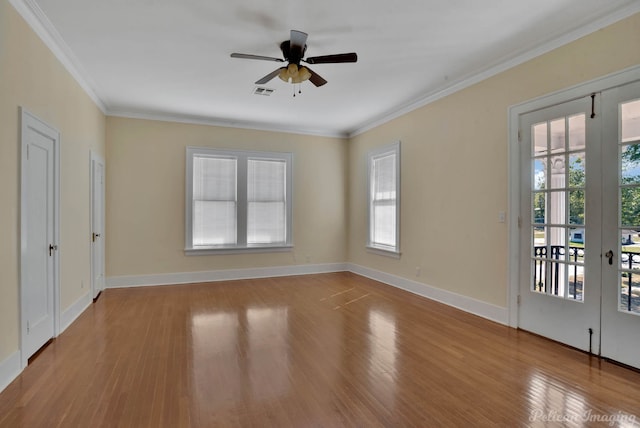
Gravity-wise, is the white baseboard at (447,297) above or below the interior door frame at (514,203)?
below

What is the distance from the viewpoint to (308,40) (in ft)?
11.2

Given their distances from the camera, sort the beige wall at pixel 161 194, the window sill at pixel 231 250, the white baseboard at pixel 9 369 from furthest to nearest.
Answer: the window sill at pixel 231 250 → the beige wall at pixel 161 194 → the white baseboard at pixel 9 369

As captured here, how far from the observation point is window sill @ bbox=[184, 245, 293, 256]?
612 cm

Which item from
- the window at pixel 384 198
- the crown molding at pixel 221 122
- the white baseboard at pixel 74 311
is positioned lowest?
the white baseboard at pixel 74 311

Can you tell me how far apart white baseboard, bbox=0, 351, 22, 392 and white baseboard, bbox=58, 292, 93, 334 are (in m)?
0.98

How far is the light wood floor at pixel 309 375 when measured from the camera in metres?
2.12

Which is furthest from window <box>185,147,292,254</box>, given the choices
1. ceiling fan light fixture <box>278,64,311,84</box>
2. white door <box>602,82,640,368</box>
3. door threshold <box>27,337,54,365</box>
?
white door <box>602,82,640,368</box>

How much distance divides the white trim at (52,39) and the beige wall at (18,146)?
70 mm

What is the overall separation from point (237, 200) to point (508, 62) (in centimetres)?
482

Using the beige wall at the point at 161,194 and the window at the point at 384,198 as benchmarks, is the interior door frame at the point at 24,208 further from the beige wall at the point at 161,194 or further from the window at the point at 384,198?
the window at the point at 384,198

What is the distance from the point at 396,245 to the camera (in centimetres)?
576

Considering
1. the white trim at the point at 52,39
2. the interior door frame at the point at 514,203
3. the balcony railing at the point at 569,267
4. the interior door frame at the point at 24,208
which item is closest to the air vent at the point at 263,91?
the white trim at the point at 52,39

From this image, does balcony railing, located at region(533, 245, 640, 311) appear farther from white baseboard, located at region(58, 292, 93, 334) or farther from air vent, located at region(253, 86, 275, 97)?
white baseboard, located at region(58, 292, 93, 334)

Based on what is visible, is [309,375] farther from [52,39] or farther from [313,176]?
[313,176]
